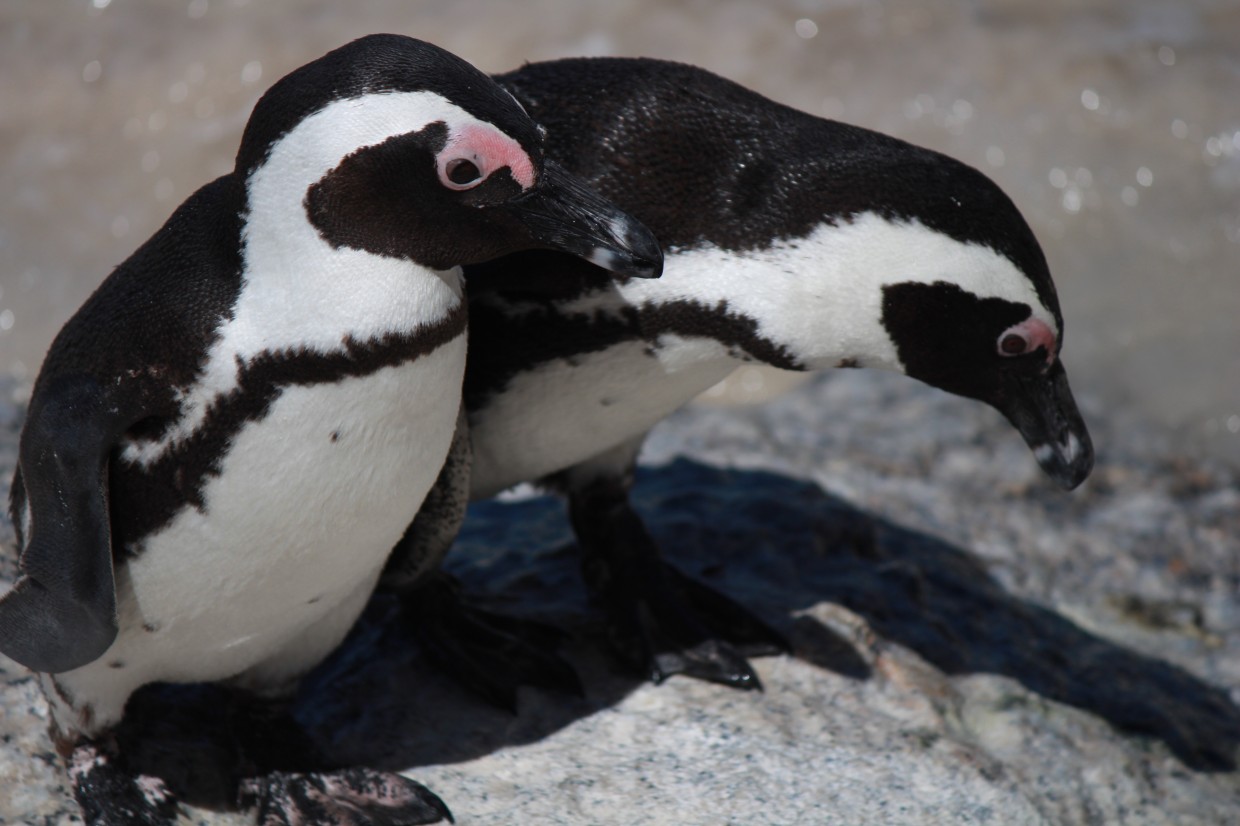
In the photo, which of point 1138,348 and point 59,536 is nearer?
point 59,536

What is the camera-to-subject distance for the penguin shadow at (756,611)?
2.72m

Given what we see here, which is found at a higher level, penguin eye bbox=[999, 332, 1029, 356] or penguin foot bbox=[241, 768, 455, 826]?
penguin eye bbox=[999, 332, 1029, 356]

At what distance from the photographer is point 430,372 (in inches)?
84.3

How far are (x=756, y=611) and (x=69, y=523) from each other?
1.57 m

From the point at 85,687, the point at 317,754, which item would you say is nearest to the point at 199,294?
the point at 85,687

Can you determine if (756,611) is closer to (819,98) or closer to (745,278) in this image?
(745,278)

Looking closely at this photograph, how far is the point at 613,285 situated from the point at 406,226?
1.85ft

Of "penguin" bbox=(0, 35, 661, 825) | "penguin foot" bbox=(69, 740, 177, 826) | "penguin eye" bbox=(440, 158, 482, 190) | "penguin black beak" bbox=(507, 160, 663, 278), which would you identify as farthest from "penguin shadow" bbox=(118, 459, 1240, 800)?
"penguin eye" bbox=(440, 158, 482, 190)

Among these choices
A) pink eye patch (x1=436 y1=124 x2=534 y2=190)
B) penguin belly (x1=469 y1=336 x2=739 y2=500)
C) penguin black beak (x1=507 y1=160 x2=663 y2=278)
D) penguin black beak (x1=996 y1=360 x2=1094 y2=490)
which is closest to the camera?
pink eye patch (x1=436 y1=124 x2=534 y2=190)

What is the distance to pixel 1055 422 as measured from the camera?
271 cm

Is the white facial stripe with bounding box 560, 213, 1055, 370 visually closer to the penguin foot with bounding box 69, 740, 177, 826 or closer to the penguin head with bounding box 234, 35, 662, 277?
the penguin head with bounding box 234, 35, 662, 277

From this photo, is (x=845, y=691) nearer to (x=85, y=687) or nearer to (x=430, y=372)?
(x=430, y=372)

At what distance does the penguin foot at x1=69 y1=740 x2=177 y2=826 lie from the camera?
2320 mm

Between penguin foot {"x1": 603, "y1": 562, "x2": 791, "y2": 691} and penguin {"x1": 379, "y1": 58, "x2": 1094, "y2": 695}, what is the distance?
0.45 metres
